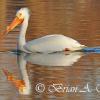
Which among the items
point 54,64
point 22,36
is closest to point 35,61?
point 54,64

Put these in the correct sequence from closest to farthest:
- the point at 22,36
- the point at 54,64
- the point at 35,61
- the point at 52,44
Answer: the point at 54,64, the point at 35,61, the point at 52,44, the point at 22,36

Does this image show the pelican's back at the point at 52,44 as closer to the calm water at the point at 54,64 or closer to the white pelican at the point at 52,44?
the white pelican at the point at 52,44

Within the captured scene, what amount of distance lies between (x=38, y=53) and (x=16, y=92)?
3012mm

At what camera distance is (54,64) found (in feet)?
38.0

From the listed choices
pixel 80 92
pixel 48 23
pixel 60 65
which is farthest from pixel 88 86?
pixel 48 23

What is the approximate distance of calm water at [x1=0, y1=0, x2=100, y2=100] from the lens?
973 centimetres

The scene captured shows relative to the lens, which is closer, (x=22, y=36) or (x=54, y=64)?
(x=54, y=64)

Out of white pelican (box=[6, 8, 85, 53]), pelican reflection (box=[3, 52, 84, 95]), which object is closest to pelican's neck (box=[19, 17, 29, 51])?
white pelican (box=[6, 8, 85, 53])

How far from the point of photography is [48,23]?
15.7 meters

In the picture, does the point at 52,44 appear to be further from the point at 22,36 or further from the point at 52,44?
the point at 22,36

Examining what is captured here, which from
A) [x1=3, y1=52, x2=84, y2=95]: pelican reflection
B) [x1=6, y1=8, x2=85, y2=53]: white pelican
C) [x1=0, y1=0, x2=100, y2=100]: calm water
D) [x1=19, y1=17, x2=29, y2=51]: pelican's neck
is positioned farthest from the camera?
[x1=19, y1=17, x2=29, y2=51]: pelican's neck

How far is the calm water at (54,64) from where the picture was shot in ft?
31.9

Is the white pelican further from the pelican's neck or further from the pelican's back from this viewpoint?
the pelican's neck

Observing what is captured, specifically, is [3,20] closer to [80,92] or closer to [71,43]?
[71,43]
